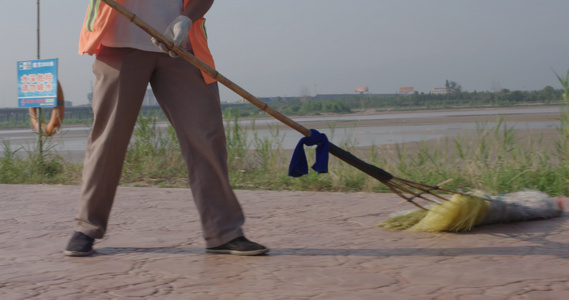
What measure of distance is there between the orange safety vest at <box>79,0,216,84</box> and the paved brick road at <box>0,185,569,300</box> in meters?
1.05

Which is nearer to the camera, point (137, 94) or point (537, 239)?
point (137, 94)

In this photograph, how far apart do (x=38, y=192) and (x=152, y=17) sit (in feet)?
11.2

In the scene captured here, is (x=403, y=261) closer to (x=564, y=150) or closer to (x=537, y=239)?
(x=537, y=239)

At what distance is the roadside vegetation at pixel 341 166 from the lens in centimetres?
552

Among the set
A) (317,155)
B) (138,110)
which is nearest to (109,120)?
(138,110)

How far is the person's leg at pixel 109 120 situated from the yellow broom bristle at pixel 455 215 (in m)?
1.85

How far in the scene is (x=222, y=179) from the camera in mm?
3242

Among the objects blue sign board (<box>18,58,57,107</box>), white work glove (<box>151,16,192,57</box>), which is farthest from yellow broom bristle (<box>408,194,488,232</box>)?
blue sign board (<box>18,58,57,107</box>)

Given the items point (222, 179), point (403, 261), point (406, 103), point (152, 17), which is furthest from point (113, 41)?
point (406, 103)

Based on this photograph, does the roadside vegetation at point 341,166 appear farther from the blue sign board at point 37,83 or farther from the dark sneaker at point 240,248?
the dark sneaker at point 240,248

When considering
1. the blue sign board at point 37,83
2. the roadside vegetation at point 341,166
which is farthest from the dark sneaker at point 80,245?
the blue sign board at point 37,83

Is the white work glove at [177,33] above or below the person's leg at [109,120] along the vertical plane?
above

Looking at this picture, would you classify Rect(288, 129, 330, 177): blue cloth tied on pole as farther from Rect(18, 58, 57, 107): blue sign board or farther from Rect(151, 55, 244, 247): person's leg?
Rect(18, 58, 57, 107): blue sign board

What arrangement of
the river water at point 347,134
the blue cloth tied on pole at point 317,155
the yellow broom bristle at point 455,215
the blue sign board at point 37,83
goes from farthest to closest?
the blue sign board at point 37,83 → the river water at point 347,134 → the yellow broom bristle at point 455,215 → the blue cloth tied on pole at point 317,155
